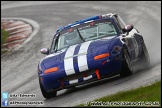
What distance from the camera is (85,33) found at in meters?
12.1

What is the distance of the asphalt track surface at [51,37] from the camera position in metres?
10.3

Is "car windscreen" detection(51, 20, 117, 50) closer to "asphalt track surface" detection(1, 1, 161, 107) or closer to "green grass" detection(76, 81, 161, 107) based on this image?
"asphalt track surface" detection(1, 1, 161, 107)

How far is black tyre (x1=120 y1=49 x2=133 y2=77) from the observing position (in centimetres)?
1072

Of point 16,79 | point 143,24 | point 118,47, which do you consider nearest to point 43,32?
point 143,24

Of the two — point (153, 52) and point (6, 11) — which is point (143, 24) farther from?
point (6, 11)

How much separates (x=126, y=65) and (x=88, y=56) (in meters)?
0.75

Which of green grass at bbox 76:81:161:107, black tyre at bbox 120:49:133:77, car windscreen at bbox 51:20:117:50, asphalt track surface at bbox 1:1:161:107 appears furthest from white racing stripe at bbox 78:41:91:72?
green grass at bbox 76:81:161:107

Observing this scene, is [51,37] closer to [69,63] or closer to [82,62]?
[69,63]

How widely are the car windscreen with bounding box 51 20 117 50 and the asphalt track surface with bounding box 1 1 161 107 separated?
0.98 m

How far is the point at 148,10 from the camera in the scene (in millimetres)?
25125

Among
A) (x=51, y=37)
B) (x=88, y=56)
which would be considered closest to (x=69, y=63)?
(x=88, y=56)

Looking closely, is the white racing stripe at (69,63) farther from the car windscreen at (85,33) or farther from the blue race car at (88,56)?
the car windscreen at (85,33)

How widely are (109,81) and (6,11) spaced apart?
22.7 m

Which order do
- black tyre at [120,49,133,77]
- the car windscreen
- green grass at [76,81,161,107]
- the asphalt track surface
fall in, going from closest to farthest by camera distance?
green grass at [76,81,161,107], the asphalt track surface, black tyre at [120,49,133,77], the car windscreen
